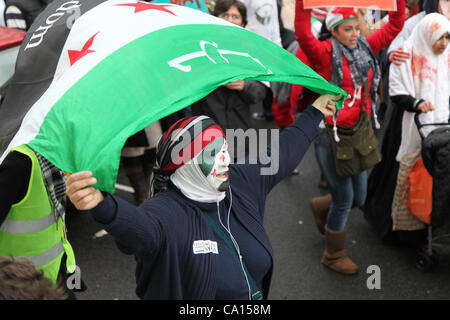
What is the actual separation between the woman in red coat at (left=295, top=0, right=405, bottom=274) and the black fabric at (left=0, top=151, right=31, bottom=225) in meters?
1.77

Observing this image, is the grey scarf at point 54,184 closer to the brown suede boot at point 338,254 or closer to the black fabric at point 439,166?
the brown suede boot at point 338,254

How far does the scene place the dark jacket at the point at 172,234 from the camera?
5.57 ft

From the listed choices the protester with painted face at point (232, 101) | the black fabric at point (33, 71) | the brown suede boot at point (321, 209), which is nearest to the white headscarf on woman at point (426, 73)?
the brown suede boot at point (321, 209)

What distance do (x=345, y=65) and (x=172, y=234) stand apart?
1830 millimetres

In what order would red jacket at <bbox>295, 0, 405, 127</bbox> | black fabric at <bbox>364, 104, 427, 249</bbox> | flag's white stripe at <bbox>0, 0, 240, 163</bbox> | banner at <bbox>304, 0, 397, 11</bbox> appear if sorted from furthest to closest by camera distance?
black fabric at <bbox>364, 104, 427, 249</bbox> < red jacket at <bbox>295, 0, 405, 127</bbox> < banner at <bbox>304, 0, 397, 11</bbox> < flag's white stripe at <bbox>0, 0, 240, 163</bbox>

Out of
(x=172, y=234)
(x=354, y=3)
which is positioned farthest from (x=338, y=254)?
(x=172, y=234)

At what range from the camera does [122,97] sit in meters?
1.59

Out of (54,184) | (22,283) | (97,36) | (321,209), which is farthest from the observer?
(321,209)

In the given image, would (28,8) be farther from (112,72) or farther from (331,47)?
(112,72)

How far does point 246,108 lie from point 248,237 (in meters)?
1.67

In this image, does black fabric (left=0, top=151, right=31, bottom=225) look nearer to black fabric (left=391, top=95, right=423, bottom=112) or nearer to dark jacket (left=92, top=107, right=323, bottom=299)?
dark jacket (left=92, top=107, right=323, bottom=299)

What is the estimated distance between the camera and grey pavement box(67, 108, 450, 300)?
11.6 ft

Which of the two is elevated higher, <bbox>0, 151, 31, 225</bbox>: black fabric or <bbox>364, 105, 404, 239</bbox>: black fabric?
<bbox>0, 151, 31, 225</bbox>: black fabric

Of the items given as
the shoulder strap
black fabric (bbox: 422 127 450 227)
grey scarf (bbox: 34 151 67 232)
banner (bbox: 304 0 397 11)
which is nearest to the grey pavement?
black fabric (bbox: 422 127 450 227)
